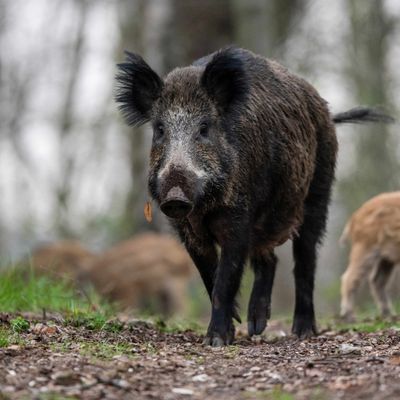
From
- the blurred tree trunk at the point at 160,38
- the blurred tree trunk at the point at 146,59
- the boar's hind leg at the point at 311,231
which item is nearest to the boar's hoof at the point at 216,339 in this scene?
the boar's hind leg at the point at 311,231

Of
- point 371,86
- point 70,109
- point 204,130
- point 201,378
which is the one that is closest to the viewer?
point 201,378

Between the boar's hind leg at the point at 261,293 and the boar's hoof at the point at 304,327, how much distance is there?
11.1 inches

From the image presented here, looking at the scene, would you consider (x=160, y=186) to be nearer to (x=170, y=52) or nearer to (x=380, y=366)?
(x=380, y=366)

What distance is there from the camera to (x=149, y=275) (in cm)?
1542

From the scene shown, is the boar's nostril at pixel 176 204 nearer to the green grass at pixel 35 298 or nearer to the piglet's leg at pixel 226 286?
the piglet's leg at pixel 226 286

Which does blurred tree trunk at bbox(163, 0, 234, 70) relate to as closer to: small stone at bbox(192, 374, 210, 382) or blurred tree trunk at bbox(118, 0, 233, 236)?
blurred tree trunk at bbox(118, 0, 233, 236)

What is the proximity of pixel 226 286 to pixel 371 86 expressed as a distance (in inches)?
500

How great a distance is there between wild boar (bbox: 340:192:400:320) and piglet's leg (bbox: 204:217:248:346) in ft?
13.6

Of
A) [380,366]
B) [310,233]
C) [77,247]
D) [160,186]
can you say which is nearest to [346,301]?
[310,233]

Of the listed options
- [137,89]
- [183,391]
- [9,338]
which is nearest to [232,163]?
[137,89]

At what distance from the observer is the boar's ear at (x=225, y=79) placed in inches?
→ 271

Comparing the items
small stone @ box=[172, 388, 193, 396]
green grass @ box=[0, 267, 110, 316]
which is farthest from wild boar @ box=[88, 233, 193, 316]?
small stone @ box=[172, 388, 193, 396]

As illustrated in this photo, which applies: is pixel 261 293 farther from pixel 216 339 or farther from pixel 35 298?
pixel 35 298

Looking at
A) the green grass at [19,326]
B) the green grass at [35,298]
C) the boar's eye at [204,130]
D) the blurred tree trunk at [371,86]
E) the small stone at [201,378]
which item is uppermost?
the blurred tree trunk at [371,86]
